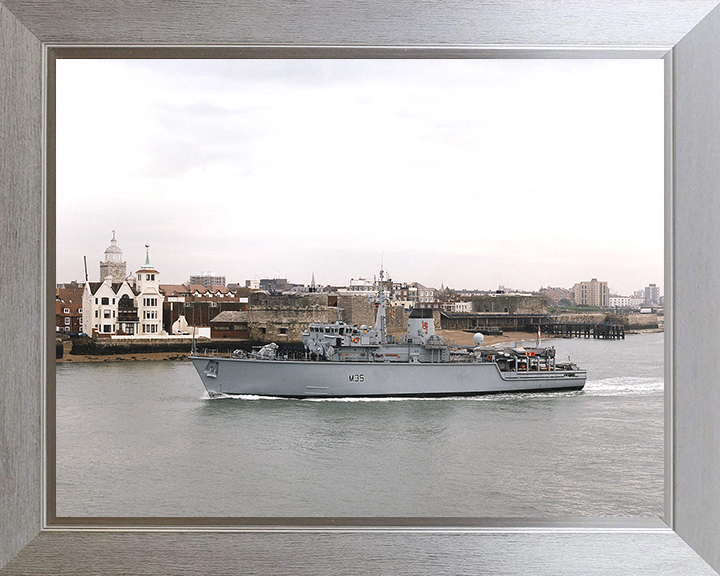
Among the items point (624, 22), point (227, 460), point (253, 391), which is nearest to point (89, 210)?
point (227, 460)

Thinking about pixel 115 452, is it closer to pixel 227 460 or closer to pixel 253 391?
pixel 227 460

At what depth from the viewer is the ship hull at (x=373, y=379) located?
14.7 feet

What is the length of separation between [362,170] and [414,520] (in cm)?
208

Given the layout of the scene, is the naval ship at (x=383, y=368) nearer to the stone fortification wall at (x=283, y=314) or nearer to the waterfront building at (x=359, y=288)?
the stone fortification wall at (x=283, y=314)

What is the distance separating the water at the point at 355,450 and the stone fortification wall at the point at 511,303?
344mm

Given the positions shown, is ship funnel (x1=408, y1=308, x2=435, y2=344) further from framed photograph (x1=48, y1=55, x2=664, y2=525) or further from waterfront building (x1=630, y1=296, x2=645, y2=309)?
waterfront building (x1=630, y1=296, x2=645, y2=309)

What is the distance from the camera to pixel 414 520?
141 cm

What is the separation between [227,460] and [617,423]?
257 cm

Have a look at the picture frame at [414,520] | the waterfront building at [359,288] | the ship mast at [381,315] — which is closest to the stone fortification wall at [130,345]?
the waterfront building at [359,288]

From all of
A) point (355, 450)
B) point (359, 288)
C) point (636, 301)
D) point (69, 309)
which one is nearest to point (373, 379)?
point (355, 450)

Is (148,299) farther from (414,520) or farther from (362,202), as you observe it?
(414,520)

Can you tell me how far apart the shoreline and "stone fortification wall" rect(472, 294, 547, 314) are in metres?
0.25

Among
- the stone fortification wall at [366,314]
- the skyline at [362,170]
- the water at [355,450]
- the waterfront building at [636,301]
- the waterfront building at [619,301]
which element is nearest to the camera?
the waterfront building at [636,301]

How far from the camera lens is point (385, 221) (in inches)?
124
